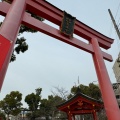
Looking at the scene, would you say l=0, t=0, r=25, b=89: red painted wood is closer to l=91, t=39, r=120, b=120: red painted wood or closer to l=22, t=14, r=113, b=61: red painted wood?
l=22, t=14, r=113, b=61: red painted wood

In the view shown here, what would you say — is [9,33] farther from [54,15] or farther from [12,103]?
[12,103]

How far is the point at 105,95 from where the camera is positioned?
383 cm

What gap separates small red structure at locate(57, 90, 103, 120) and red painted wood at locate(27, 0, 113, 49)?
6.16 m

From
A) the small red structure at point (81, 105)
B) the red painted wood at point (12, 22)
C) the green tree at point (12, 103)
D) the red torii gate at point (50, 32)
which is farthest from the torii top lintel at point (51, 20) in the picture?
the green tree at point (12, 103)

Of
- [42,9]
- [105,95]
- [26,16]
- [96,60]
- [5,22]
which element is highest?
[42,9]

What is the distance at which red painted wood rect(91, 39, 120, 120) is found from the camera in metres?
3.51

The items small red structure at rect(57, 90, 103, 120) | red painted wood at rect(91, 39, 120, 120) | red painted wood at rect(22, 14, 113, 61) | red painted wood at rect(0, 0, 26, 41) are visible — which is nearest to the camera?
red painted wood at rect(0, 0, 26, 41)

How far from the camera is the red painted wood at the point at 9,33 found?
7.11 ft

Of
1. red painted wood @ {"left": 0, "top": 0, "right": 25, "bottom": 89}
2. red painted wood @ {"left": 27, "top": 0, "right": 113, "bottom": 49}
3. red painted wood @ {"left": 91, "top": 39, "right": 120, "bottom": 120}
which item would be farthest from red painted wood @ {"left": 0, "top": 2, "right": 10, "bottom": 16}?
red painted wood @ {"left": 91, "top": 39, "right": 120, "bottom": 120}

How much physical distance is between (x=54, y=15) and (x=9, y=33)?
211 cm

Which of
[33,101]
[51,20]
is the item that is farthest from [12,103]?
[51,20]

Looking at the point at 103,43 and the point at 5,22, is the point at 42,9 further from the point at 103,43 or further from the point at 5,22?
the point at 103,43

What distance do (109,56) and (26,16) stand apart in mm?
3354

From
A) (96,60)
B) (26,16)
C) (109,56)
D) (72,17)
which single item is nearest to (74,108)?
(109,56)
